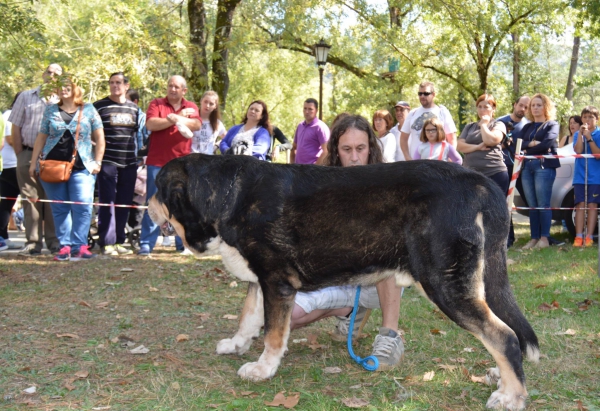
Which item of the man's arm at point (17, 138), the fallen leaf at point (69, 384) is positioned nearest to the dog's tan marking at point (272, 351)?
the fallen leaf at point (69, 384)

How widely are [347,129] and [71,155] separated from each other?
5.04m

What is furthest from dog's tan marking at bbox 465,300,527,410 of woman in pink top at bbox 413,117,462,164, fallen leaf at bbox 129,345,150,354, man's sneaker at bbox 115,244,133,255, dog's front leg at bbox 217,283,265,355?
man's sneaker at bbox 115,244,133,255

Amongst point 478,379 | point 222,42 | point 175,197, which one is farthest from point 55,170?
point 222,42

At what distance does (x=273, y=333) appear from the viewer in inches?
163

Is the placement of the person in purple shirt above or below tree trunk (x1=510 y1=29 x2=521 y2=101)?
below

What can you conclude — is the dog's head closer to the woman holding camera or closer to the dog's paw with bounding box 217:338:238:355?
the dog's paw with bounding box 217:338:238:355

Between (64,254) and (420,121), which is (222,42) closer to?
(420,121)

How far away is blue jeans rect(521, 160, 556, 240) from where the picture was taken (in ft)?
33.6

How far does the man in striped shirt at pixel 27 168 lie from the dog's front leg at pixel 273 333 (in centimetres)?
631

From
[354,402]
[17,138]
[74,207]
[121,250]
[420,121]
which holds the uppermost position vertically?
[420,121]

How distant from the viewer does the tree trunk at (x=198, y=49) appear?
45.1ft

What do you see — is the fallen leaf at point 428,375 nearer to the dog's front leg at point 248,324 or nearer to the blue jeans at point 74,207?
the dog's front leg at point 248,324

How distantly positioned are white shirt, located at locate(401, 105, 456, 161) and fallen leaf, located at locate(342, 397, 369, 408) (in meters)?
5.92

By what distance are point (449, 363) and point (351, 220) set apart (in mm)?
1524
